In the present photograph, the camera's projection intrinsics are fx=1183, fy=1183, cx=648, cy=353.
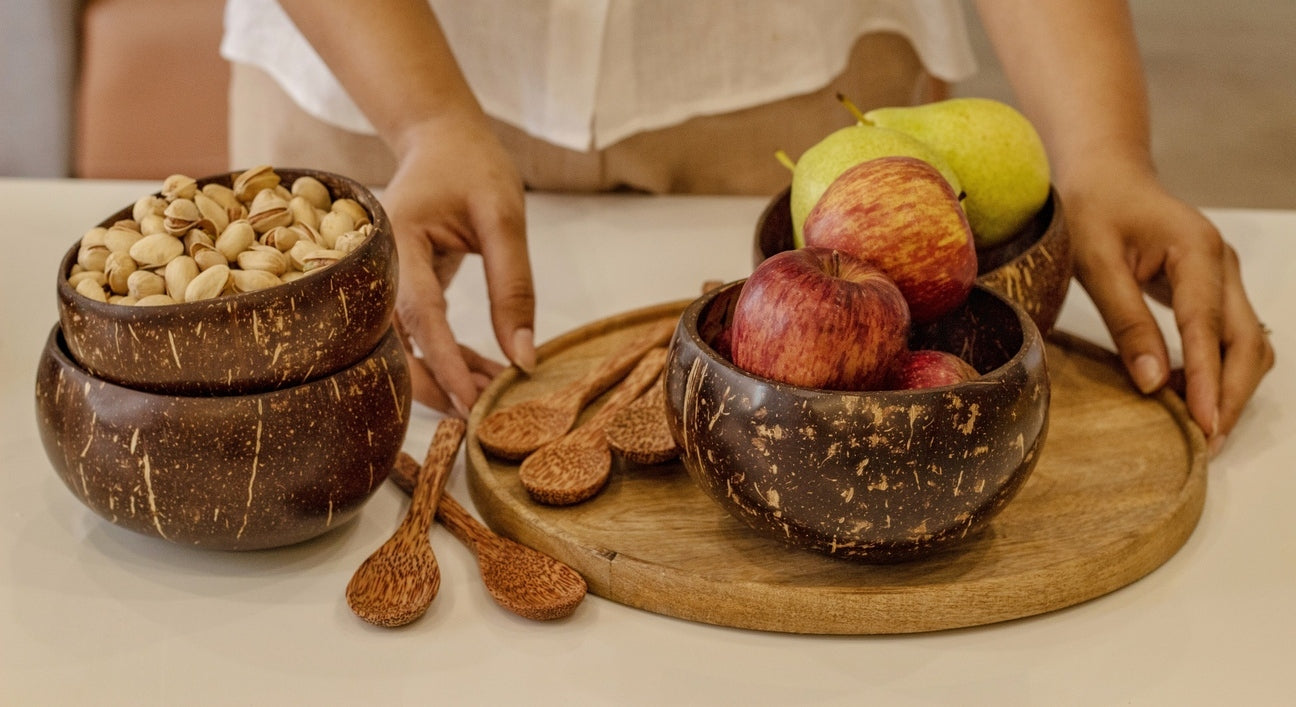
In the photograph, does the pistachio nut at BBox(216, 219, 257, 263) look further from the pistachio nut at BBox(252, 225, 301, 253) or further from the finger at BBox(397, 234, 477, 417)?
the finger at BBox(397, 234, 477, 417)

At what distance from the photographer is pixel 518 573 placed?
67 cm

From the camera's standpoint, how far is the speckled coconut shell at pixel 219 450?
0.61 m

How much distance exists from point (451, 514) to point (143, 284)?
229 millimetres

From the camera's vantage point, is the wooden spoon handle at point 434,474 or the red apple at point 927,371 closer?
the red apple at point 927,371

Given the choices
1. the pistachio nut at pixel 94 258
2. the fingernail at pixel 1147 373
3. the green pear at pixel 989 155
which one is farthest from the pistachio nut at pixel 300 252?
the fingernail at pixel 1147 373

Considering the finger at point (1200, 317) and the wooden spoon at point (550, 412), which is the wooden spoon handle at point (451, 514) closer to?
the wooden spoon at point (550, 412)

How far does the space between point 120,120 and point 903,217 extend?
2.19 meters

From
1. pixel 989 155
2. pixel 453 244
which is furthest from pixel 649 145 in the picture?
pixel 989 155

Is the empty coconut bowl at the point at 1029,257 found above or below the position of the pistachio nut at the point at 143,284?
below

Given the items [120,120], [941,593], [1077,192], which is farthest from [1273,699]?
[120,120]

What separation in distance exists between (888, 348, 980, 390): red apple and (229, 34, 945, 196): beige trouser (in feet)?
2.27

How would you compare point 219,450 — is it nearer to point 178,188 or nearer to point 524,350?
point 178,188

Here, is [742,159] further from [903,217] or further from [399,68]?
[903,217]

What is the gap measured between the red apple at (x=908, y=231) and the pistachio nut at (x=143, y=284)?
1.21ft
